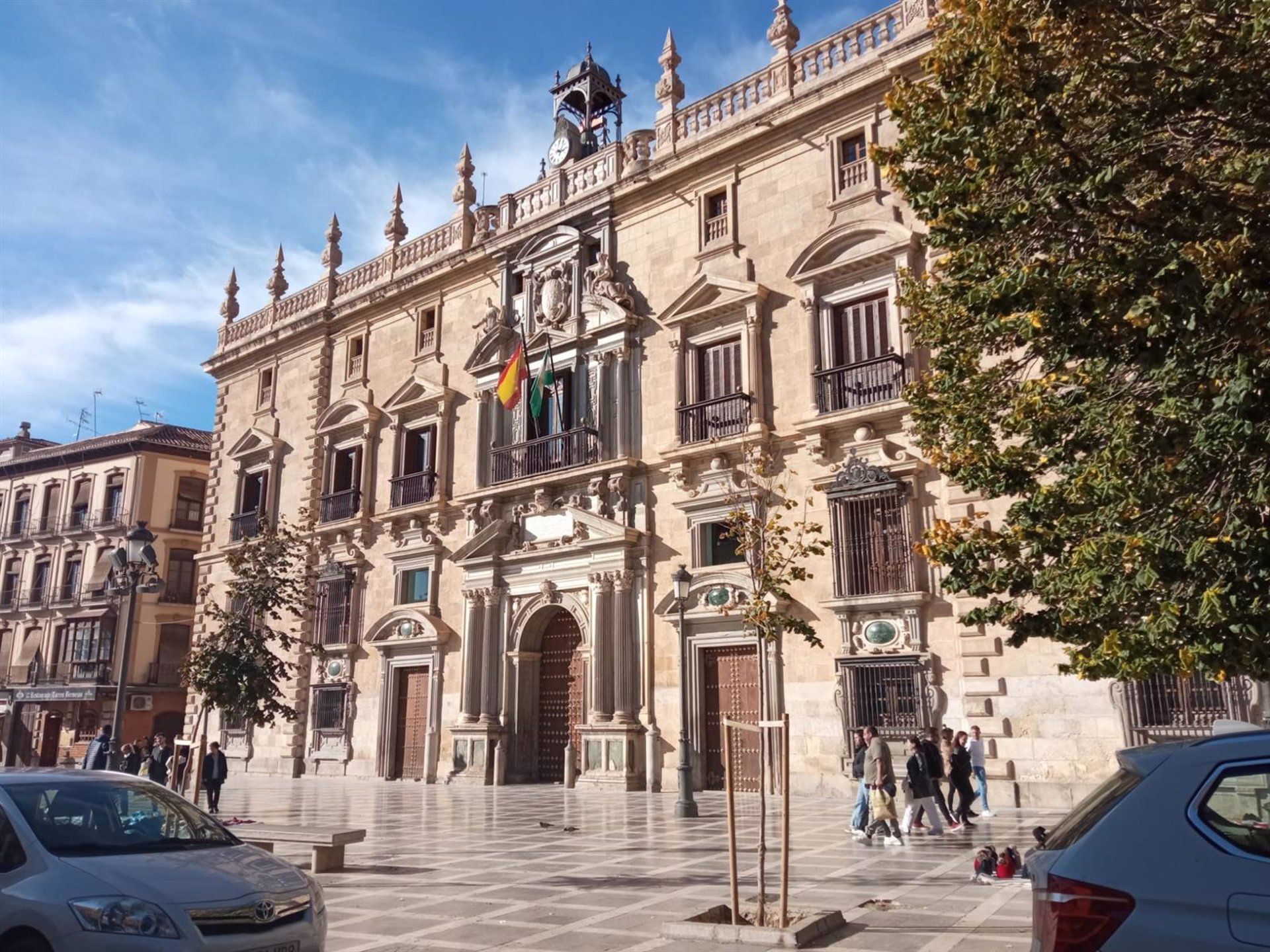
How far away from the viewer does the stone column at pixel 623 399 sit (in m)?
21.5

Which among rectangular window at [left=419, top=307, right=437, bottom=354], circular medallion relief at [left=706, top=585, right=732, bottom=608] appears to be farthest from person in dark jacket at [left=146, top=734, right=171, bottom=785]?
rectangular window at [left=419, top=307, right=437, bottom=354]

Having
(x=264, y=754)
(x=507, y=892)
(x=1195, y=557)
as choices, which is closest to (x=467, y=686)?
(x=264, y=754)

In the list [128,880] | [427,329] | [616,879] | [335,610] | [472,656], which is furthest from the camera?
[335,610]

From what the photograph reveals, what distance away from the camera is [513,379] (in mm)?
22875

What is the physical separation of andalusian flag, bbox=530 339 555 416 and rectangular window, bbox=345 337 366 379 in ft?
25.1

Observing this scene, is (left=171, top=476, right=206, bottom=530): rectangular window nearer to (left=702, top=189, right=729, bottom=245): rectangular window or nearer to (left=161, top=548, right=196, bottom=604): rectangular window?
(left=161, top=548, right=196, bottom=604): rectangular window

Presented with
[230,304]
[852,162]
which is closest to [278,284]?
[230,304]

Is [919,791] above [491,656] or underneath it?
underneath

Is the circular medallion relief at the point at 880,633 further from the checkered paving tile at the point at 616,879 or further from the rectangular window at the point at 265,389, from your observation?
the rectangular window at the point at 265,389

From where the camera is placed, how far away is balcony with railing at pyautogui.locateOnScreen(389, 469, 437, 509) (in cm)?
2534

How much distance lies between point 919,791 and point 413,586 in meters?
15.9

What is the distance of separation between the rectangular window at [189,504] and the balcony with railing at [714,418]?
27.0 metres

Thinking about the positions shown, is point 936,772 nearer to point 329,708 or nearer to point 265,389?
point 329,708

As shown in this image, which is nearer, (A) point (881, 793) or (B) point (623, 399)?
(A) point (881, 793)
